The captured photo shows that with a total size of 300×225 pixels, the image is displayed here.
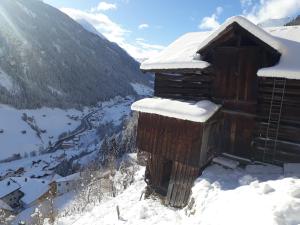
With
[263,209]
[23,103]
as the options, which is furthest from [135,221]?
[23,103]

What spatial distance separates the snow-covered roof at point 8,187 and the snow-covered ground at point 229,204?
42.1 m

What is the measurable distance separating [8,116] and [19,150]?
25.1m

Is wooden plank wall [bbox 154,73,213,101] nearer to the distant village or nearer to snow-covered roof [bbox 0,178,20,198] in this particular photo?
the distant village

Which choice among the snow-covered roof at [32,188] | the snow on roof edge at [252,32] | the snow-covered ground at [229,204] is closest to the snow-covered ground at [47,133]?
the snow-covered roof at [32,188]

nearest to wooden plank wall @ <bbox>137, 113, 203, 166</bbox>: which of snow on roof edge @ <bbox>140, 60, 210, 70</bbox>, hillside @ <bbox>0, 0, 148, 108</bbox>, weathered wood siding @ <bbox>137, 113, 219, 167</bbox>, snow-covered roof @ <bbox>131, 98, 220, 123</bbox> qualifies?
weathered wood siding @ <bbox>137, 113, 219, 167</bbox>

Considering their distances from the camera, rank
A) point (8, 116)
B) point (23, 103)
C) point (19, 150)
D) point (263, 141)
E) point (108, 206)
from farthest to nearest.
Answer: point (23, 103) < point (8, 116) < point (19, 150) < point (108, 206) < point (263, 141)

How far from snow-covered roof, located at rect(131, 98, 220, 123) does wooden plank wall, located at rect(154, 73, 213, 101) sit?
2.17ft

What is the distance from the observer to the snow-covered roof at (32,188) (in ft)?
182

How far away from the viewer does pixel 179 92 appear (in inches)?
600

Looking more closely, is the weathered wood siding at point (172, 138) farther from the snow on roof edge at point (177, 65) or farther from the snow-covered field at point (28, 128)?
the snow-covered field at point (28, 128)

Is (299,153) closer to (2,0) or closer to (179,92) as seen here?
(179,92)

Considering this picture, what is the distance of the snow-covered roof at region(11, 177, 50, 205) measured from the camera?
182 feet

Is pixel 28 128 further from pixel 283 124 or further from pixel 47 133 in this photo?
pixel 283 124

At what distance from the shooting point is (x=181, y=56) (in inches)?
580
